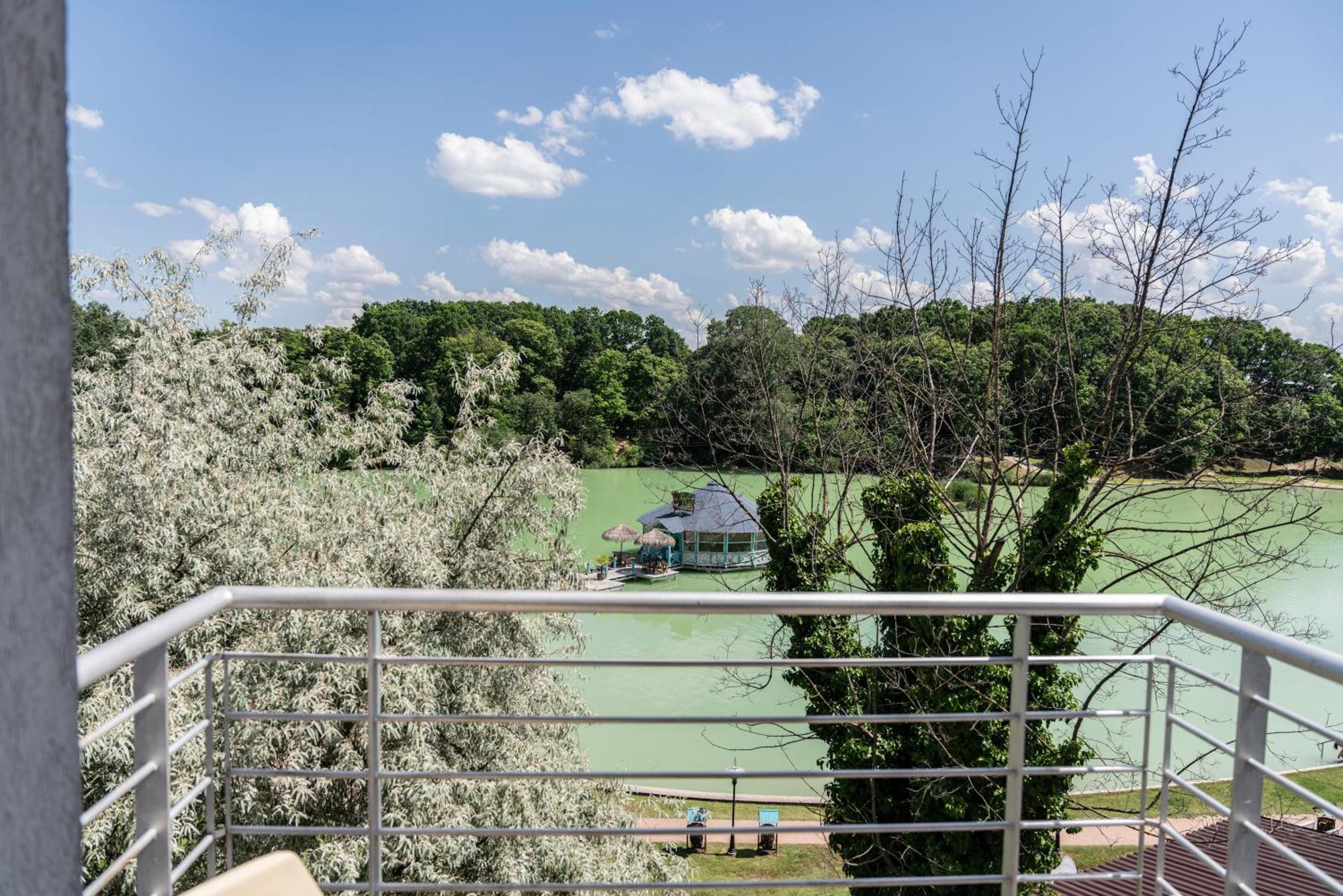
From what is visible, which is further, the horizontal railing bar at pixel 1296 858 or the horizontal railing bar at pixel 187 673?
the horizontal railing bar at pixel 187 673

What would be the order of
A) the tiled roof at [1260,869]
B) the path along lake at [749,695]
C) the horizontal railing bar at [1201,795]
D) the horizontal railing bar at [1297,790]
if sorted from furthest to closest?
the path along lake at [749,695]
the tiled roof at [1260,869]
the horizontal railing bar at [1201,795]
the horizontal railing bar at [1297,790]

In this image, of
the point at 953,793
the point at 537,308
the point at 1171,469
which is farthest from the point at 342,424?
the point at 537,308

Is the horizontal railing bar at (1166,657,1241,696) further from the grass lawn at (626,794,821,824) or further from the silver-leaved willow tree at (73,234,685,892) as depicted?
the grass lawn at (626,794,821,824)

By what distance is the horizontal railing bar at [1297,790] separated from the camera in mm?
1396

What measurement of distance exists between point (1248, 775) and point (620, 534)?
2211cm

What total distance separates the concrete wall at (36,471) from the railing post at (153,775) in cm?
117

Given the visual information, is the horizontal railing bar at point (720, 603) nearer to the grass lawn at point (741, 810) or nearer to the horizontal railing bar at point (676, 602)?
the horizontal railing bar at point (676, 602)

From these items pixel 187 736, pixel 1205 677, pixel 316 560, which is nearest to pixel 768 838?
pixel 316 560

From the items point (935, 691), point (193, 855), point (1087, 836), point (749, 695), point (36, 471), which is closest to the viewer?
point (36, 471)

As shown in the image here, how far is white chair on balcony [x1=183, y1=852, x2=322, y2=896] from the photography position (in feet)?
4.31

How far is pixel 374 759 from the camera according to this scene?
6.11ft

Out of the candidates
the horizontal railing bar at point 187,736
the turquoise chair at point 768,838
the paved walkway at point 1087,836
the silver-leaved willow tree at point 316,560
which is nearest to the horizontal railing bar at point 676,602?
the horizontal railing bar at point 187,736

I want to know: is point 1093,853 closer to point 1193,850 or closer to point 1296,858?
point 1193,850

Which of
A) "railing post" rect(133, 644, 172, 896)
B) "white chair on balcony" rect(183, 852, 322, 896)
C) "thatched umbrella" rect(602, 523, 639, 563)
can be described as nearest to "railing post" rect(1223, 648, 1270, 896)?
"white chair on balcony" rect(183, 852, 322, 896)
